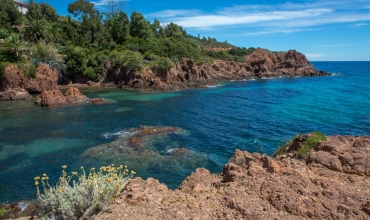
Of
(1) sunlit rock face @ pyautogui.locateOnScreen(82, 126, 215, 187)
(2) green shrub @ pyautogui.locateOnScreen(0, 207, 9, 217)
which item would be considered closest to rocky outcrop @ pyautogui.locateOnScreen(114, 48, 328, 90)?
Result: (1) sunlit rock face @ pyautogui.locateOnScreen(82, 126, 215, 187)

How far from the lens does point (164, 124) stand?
2783 cm

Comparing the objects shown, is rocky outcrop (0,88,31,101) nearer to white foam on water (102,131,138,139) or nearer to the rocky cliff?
the rocky cliff

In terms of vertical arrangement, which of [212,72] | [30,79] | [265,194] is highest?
[212,72]

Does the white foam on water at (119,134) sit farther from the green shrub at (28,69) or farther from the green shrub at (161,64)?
the green shrub at (161,64)

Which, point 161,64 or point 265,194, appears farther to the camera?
point 161,64

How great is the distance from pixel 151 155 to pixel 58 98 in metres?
23.2

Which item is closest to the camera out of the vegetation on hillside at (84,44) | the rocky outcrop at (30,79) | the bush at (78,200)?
the bush at (78,200)

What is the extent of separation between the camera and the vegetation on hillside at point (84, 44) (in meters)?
46.0

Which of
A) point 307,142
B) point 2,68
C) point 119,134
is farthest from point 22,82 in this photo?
point 307,142

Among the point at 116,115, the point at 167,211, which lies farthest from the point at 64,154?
the point at 167,211

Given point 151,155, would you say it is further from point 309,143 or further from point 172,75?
point 172,75

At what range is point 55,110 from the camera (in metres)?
32.9

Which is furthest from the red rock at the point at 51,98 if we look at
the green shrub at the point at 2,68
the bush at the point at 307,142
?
the bush at the point at 307,142

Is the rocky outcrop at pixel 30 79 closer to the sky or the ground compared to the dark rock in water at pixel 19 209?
closer to the sky
